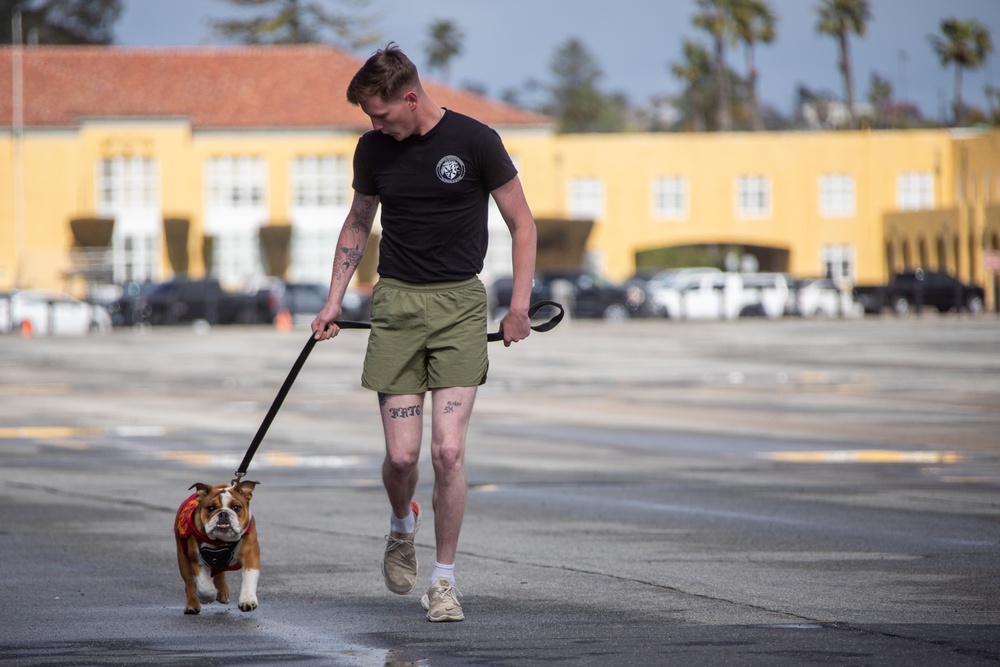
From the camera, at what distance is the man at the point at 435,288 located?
5852 millimetres

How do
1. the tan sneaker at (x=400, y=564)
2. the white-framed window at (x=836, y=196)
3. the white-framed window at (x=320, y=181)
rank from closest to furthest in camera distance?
the tan sneaker at (x=400, y=564) < the white-framed window at (x=320, y=181) < the white-framed window at (x=836, y=196)

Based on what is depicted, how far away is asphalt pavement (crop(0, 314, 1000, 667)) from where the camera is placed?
538 centimetres

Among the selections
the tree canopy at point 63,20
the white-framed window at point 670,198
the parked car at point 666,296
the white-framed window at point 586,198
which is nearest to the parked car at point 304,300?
the parked car at point 666,296

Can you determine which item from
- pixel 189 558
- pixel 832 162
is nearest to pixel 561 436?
pixel 189 558

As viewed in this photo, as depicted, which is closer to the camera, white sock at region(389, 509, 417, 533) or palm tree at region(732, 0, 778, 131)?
white sock at region(389, 509, 417, 533)

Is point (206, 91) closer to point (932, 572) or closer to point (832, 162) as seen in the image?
point (832, 162)

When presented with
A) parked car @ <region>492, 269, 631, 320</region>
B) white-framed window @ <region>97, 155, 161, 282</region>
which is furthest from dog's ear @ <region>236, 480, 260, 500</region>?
white-framed window @ <region>97, 155, 161, 282</region>

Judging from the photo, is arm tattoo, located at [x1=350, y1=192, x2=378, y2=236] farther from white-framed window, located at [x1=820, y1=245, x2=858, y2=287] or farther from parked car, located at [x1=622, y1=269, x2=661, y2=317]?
white-framed window, located at [x1=820, y1=245, x2=858, y2=287]

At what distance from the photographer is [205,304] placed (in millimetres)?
45531

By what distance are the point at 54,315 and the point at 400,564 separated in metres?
36.9

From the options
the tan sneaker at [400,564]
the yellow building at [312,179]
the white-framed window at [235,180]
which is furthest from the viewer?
the white-framed window at [235,180]

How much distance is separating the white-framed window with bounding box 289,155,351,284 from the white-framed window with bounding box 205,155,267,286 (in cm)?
127

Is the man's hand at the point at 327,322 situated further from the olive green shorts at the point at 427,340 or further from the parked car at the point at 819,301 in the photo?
the parked car at the point at 819,301

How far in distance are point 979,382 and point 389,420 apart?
1572cm
